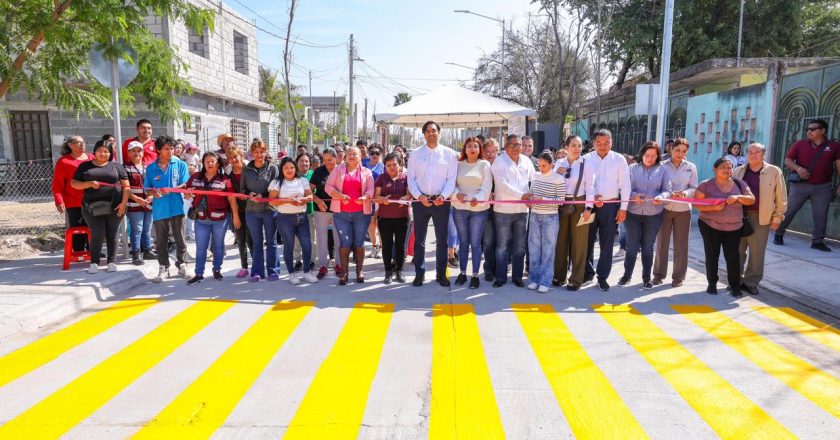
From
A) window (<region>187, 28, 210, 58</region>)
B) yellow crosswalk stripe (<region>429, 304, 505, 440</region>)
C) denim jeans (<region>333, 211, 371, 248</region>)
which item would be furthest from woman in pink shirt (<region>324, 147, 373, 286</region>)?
window (<region>187, 28, 210, 58</region>)

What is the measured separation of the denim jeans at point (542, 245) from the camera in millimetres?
6891

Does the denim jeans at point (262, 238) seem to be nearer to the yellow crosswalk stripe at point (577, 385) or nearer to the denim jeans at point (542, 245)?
the denim jeans at point (542, 245)

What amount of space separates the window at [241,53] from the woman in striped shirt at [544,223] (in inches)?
703

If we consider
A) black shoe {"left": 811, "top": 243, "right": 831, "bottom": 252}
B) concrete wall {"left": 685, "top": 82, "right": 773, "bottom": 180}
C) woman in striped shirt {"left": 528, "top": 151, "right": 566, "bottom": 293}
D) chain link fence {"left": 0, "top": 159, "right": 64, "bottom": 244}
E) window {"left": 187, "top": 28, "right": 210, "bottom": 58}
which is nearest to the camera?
woman in striped shirt {"left": 528, "top": 151, "right": 566, "bottom": 293}

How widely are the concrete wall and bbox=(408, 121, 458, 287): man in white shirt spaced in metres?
8.36

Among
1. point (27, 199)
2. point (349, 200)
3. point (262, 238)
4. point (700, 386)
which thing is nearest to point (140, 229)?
point (262, 238)

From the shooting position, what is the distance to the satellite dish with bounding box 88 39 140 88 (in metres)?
7.71

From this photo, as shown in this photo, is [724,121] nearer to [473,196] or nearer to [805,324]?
[805,324]

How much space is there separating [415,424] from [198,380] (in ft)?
6.04

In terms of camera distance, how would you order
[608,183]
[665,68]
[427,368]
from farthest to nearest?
[665,68] → [608,183] → [427,368]

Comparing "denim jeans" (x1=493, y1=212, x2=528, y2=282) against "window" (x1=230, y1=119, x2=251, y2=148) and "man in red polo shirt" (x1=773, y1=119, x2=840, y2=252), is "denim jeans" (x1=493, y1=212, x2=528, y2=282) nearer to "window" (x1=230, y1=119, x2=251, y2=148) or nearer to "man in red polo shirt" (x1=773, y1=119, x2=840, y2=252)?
"man in red polo shirt" (x1=773, y1=119, x2=840, y2=252)

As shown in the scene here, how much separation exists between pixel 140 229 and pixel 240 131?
1473 centimetres

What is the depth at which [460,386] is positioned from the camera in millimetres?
4160

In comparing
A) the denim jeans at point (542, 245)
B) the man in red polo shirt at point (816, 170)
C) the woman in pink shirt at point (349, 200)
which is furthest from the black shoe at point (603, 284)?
the man in red polo shirt at point (816, 170)
